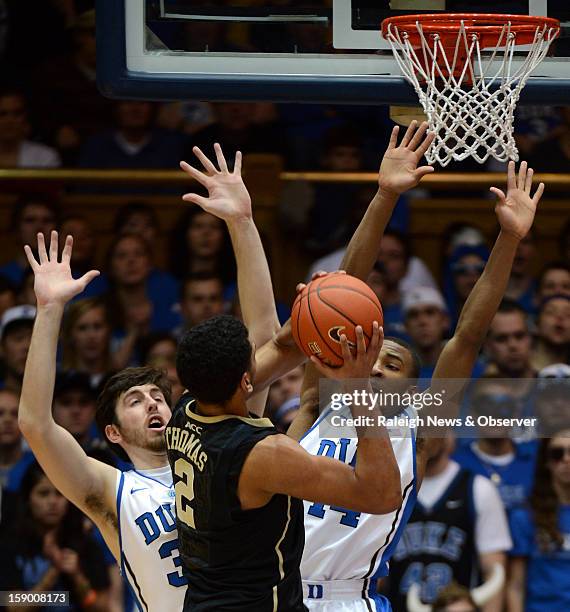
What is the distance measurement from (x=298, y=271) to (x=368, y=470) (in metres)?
3.74

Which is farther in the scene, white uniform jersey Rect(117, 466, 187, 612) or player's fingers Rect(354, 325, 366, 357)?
white uniform jersey Rect(117, 466, 187, 612)

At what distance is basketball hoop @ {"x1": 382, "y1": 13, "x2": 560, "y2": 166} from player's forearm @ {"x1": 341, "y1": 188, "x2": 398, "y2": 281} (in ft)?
1.11

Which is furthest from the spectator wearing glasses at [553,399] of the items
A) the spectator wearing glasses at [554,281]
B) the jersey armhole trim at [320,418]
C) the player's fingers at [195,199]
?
the player's fingers at [195,199]

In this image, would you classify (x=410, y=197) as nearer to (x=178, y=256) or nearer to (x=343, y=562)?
(x=178, y=256)

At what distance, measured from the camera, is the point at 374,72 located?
4180mm

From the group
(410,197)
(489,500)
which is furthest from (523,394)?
(410,197)

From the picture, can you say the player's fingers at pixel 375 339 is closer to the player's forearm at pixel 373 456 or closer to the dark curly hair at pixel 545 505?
the player's forearm at pixel 373 456

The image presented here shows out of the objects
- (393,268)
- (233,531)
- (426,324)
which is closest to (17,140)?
(393,268)

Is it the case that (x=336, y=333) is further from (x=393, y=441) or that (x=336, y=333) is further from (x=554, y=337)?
(x=554, y=337)

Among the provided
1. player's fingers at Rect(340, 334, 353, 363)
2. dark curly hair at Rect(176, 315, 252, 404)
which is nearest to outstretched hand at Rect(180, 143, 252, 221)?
dark curly hair at Rect(176, 315, 252, 404)

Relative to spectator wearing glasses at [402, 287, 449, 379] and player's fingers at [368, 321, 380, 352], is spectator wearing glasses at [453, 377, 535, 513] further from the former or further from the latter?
player's fingers at [368, 321, 380, 352]

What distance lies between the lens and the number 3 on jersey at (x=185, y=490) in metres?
3.20

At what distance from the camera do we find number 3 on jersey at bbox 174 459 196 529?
3.20m

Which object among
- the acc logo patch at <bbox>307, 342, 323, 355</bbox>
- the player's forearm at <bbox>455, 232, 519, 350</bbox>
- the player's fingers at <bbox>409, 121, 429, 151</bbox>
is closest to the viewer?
the acc logo patch at <bbox>307, 342, 323, 355</bbox>
